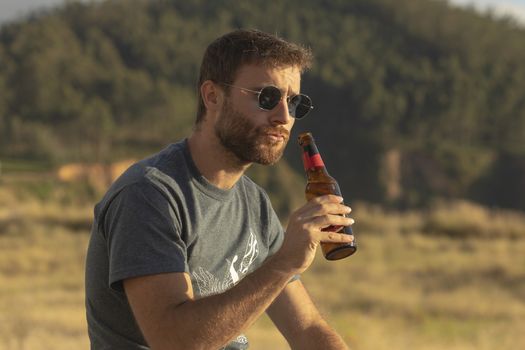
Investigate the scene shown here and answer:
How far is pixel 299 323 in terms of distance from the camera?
291 cm

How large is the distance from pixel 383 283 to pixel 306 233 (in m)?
15.6

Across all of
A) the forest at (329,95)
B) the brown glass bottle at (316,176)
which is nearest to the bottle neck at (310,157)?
the brown glass bottle at (316,176)

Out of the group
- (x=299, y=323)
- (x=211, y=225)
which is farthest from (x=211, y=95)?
(x=299, y=323)

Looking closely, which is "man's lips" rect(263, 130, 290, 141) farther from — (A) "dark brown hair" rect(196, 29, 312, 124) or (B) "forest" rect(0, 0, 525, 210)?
(B) "forest" rect(0, 0, 525, 210)

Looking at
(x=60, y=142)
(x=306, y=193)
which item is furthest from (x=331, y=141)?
(x=306, y=193)

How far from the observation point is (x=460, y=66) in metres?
80.6

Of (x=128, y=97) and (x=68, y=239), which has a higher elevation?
(x=128, y=97)

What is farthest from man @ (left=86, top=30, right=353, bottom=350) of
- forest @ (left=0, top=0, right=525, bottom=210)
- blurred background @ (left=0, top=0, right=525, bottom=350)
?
forest @ (left=0, top=0, right=525, bottom=210)

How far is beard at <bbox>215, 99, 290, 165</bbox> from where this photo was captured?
2.48m

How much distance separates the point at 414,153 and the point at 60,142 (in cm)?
2669

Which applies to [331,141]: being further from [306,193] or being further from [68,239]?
[306,193]

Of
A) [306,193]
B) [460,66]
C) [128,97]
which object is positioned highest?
[460,66]

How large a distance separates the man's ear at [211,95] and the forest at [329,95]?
58.3 m

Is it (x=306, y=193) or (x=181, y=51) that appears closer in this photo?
(x=306, y=193)
